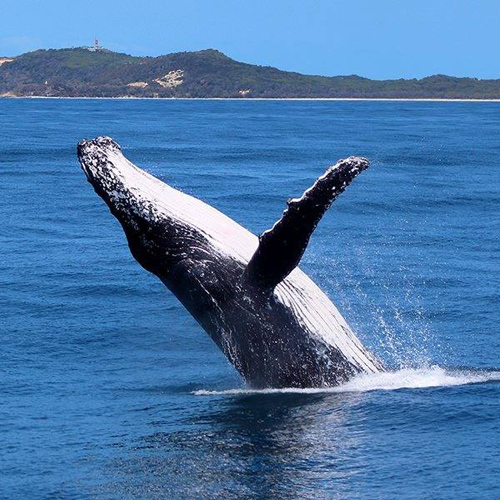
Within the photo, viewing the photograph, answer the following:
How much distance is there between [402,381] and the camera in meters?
11.3

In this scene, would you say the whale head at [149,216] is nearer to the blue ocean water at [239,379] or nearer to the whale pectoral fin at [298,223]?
the whale pectoral fin at [298,223]

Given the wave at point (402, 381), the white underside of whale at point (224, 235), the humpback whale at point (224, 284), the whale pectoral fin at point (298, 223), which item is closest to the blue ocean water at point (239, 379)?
the wave at point (402, 381)

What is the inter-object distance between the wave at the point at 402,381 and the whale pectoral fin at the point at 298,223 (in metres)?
1.30

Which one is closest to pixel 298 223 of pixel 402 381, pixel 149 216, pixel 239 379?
pixel 149 216

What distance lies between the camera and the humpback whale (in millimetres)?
10531

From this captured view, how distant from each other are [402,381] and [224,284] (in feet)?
6.77

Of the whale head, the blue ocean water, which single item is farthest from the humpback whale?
the blue ocean water

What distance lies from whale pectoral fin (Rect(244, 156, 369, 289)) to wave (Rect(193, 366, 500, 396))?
130 cm

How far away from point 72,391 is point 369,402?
313 cm

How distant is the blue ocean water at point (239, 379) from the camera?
8.81 metres

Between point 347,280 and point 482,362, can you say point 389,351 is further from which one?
point 347,280

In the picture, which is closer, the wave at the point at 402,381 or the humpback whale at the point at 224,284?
the humpback whale at the point at 224,284

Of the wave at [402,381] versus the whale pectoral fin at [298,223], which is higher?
the whale pectoral fin at [298,223]

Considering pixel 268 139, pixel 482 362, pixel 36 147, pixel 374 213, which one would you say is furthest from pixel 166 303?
pixel 268 139
